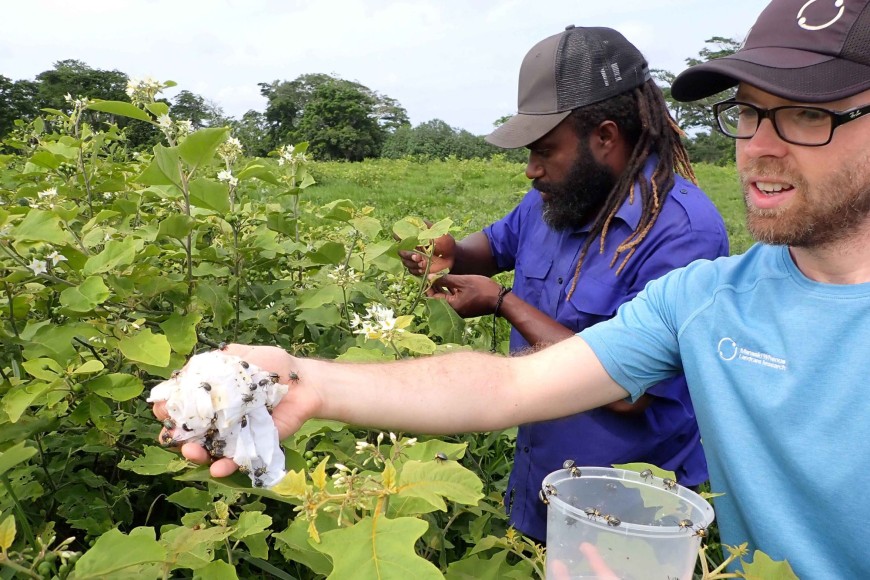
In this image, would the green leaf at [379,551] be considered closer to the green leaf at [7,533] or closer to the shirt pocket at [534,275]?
the green leaf at [7,533]

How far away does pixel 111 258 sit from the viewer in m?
1.59

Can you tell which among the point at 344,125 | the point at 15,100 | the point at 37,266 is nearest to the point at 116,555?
the point at 37,266

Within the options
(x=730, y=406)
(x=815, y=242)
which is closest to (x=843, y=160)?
(x=815, y=242)

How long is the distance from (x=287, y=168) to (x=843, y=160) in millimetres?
1838

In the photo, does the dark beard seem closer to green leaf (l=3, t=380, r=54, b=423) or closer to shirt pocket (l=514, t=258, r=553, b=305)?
shirt pocket (l=514, t=258, r=553, b=305)

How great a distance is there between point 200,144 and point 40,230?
1.31 feet

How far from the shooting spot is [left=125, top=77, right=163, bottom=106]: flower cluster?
87.6 inches

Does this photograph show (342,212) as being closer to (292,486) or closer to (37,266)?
(37,266)

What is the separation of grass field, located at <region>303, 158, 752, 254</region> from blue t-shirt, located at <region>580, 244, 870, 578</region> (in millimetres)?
5508

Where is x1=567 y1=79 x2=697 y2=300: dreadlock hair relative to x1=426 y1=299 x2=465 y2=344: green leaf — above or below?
above

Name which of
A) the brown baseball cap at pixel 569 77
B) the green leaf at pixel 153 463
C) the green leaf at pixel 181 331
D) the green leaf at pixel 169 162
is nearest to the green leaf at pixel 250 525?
the green leaf at pixel 153 463

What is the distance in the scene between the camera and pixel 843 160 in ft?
4.59

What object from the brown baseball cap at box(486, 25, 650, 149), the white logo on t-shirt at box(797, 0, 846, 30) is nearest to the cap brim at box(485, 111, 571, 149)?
the brown baseball cap at box(486, 25, 650, 149)

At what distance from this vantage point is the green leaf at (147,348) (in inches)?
58.6
